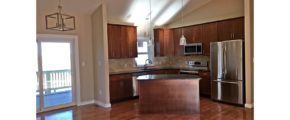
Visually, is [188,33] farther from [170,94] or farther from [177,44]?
[170,94]

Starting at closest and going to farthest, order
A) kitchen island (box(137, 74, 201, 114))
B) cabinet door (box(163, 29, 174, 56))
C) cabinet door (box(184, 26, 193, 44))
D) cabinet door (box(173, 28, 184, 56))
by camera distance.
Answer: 1. kitchen island (box(137, 74, 201, 114))
2. cabinet door (box(184, 26, 193, 44))
3. cabinet door (box(173, 28, 184, 56))
4. cabinet door (box(163, 29, 174, 56))

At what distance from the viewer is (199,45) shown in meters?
6.43

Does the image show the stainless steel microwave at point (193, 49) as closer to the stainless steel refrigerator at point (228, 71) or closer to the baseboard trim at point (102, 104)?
the stainless steel refrigerator at point (228, 71)

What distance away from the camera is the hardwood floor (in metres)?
4.40

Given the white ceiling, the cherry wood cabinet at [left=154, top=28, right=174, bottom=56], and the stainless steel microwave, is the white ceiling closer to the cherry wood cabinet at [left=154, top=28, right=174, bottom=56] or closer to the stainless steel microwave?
the cherry wood cabinet at [left=154, top=28, right=174, bottom=56]

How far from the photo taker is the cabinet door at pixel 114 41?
590 centimetres

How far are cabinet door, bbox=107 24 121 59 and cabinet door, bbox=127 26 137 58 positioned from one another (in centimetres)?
38

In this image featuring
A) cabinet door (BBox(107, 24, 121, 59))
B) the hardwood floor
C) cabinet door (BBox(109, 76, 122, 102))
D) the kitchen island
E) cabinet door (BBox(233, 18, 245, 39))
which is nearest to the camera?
the hardwood floor

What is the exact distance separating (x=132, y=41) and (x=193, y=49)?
1.84 m

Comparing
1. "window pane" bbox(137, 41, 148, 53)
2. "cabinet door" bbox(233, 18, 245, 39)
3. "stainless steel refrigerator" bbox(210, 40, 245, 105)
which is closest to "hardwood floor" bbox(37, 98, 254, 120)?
"stainless steel refrigerator" bbox(210, 40, 245, 105)

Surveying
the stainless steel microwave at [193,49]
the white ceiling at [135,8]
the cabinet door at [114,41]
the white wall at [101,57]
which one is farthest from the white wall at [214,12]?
the white wall at [101,57]

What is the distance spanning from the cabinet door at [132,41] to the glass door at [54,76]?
5.46ft
